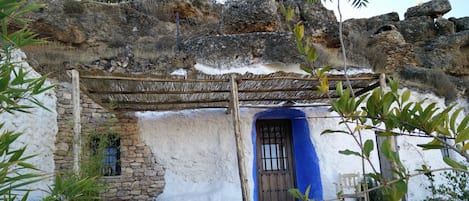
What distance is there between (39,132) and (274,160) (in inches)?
176

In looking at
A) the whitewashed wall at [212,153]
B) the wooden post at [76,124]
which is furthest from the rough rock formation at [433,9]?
the wooden post at [76,124]

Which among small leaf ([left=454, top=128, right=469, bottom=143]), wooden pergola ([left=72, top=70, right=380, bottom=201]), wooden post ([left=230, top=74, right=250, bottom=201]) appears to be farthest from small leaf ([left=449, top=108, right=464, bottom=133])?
wooden post ([left=230, top=74, right=250, bottom=201])

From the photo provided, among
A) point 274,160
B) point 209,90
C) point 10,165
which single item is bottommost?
point 274,160

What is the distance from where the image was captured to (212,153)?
7449 millimetres

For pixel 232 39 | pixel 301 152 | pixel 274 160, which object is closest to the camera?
pixel 301 152

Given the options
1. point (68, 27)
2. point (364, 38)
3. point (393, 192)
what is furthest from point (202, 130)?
point (364, 38)

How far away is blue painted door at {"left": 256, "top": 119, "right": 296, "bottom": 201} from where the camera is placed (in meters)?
7.79

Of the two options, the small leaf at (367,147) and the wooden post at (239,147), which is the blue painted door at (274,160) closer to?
the wooden post at (239,147)

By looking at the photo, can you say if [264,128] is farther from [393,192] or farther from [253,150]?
[393,192]

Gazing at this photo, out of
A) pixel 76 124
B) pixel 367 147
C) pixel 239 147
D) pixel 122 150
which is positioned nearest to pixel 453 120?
pixel 367 147

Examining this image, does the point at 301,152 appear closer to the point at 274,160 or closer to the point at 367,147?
the point at 274,160

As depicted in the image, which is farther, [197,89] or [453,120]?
[197,89]

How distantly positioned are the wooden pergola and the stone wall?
1.19 feet

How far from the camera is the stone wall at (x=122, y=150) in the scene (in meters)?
6.97
